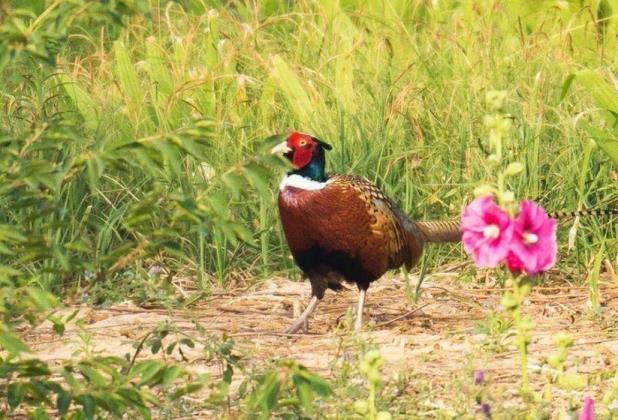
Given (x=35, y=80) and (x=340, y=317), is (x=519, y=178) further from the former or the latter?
(x=35, y=80)

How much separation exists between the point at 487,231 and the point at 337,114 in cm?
435

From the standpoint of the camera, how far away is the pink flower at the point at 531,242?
2.81 m

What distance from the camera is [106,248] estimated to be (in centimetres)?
638

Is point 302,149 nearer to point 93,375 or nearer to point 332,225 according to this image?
point 332,225

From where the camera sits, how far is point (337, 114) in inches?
282

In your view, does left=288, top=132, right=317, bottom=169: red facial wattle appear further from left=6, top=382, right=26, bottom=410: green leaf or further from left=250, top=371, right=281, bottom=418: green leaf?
left=250, top=371, right=281, bottom=418: green leaf

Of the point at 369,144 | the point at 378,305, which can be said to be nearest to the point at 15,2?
the point at 369,144

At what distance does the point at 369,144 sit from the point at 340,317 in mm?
920

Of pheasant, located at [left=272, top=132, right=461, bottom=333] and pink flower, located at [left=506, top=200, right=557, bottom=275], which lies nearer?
pink flower, located at [left=506, top=200, right=557, bottom=275]

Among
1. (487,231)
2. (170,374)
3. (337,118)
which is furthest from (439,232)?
(487,231)

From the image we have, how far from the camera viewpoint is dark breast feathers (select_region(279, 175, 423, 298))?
5.87 m

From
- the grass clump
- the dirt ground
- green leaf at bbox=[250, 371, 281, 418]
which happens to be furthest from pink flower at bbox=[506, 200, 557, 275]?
the grass clump

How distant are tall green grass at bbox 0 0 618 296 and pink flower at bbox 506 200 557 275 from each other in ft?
10.8

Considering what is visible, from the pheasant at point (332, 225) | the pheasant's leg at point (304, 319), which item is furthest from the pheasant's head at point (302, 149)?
the pheasant's leg at point (304, 319)
